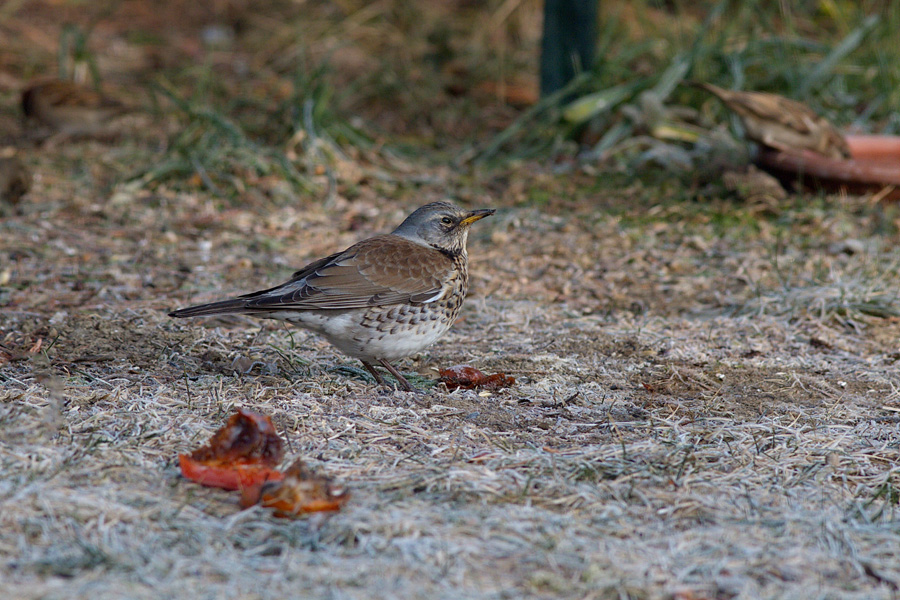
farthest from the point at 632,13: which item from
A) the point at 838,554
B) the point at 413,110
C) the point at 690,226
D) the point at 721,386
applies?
the point at 838,554

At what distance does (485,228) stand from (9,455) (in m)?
4.36

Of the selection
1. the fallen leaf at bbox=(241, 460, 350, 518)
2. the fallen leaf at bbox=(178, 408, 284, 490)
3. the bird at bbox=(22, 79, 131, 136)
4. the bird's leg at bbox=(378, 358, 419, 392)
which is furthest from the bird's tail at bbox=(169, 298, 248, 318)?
the bird at bbox=(22, 79, 131, 136)

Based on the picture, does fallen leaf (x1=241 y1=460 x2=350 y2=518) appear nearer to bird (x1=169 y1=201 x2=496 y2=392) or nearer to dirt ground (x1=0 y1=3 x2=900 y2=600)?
dirt ground (x1=0 y1=3 x2=900 y2=600)

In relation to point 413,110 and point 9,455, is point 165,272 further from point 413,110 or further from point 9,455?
point 413,110

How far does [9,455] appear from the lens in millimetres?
3297

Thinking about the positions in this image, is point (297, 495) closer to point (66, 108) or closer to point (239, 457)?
point (239, 457)

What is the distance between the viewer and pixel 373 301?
4.55 m

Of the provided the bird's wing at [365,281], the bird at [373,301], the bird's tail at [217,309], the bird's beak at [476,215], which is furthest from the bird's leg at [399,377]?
the bird's beak at [476,215]

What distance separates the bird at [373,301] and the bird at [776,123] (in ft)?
10.5

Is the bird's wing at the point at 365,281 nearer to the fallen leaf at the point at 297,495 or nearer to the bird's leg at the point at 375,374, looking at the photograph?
the bird's leg at the point at 375,374

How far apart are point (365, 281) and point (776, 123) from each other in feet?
12.7

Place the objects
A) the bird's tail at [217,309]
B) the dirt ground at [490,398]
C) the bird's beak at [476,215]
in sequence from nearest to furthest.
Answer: the dirt ground at [490,398]
the bird's tail at [217,309]
the bird's beak at [476,215]

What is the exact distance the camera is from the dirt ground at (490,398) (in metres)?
2.83

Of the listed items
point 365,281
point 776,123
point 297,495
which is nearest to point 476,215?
point 365,281
